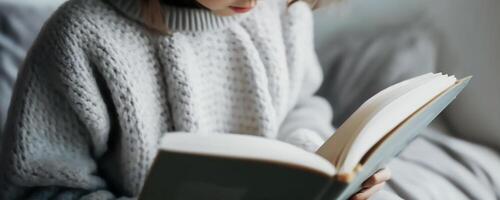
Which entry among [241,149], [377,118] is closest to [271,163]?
[241,149]

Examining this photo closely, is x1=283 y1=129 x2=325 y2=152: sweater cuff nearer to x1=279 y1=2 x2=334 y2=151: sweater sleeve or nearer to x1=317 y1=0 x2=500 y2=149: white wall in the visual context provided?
x1=279 y1=2 x2=334 y2=151: sweater sleeve

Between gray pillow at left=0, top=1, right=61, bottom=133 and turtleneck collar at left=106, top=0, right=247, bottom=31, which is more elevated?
turtleneck collar at left=106, top=0, right=247, bottom=31

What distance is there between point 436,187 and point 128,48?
0.47 meters

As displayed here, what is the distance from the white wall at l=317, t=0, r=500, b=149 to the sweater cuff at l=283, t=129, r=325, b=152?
1.00 feet

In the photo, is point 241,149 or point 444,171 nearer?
point 241,149

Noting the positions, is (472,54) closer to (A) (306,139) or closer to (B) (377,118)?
(A) (306,139)

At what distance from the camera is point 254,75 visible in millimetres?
875

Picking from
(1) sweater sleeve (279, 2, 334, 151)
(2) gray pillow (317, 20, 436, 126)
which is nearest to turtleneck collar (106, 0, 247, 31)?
(1) sweater sleeve (279, 2, 334, 151)

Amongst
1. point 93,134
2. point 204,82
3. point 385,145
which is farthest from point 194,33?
point 385,145

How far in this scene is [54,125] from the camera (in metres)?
0.79

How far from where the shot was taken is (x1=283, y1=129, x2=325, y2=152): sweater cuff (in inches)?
34.8

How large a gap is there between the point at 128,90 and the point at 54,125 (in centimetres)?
10

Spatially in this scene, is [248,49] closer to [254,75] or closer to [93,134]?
[254,75]

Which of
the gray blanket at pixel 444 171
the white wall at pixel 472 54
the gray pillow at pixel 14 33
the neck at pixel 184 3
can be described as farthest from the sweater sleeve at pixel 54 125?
the white wall at pixel 472 54
